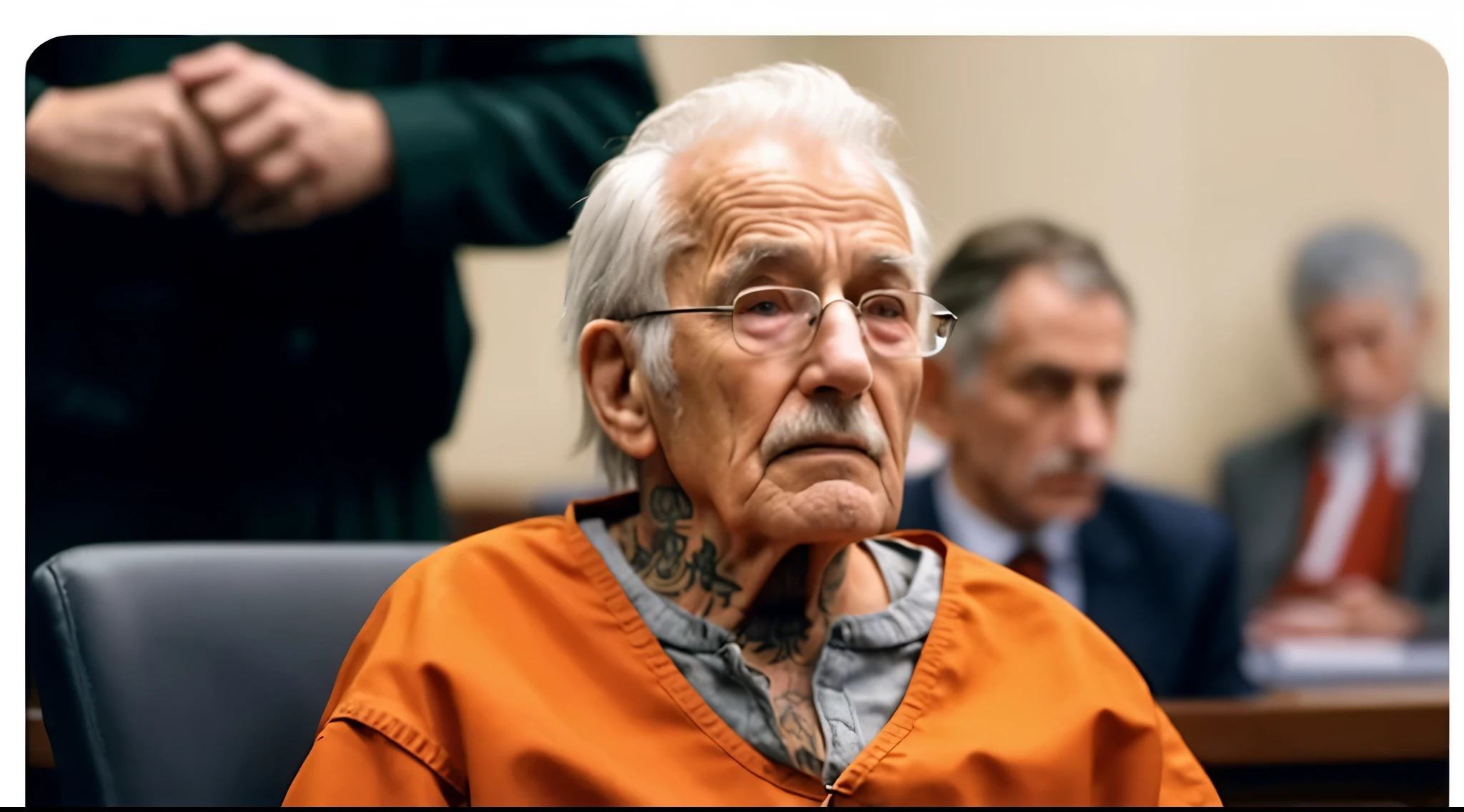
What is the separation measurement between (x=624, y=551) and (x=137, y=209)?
3.15 ft

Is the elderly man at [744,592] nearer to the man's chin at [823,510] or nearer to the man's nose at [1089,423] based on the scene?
the man's chin at [823,510]

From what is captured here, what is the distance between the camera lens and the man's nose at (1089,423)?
2.51 meters

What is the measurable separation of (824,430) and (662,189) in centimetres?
27

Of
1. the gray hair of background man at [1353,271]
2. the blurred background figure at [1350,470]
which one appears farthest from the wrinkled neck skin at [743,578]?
the gray hair of background man at [1353,271]

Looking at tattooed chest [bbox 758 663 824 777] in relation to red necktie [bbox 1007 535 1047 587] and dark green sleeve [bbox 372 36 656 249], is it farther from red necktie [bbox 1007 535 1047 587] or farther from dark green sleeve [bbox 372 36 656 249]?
red necktie [bbox 1007 535 1047 587]

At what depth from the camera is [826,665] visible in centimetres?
114

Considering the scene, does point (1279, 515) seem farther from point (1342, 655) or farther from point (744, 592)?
point (744, 592)

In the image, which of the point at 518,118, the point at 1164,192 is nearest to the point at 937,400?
the point at 1164,192

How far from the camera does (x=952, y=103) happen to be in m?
2.37

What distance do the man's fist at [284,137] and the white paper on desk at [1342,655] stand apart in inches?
78.1

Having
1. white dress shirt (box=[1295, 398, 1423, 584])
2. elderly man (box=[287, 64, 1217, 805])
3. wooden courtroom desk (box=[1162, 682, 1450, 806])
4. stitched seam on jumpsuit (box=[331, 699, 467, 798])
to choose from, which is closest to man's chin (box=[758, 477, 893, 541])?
elderly man (box=[287, 64, 1217, 805])

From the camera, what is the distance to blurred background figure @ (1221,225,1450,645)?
281cm
